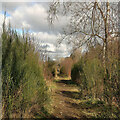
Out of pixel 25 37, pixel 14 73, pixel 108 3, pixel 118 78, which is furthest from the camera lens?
pixel 108 3

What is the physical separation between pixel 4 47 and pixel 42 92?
1652mm

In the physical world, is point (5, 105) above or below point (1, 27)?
below

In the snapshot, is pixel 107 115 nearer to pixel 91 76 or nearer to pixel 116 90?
pixel 116 90

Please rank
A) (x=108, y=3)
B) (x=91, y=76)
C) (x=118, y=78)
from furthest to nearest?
(x=91, y=76), (x=108, y=3), (x=118, y=78)

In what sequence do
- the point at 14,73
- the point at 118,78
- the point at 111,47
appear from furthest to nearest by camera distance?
the point at 14,73 < the point at 111,47 < the point at 118,78

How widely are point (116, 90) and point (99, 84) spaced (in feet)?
10.2

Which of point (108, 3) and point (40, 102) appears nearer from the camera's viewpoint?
point (40, 102)

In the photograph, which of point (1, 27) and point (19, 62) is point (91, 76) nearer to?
point (19, 62)

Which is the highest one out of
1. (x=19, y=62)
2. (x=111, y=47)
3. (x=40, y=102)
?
(x=111, y=47)

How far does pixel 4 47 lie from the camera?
9.92 ft

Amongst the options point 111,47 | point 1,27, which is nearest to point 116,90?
point 111,47

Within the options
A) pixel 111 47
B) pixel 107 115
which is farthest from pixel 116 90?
pixel 111 47

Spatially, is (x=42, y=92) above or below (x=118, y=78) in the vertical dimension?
below

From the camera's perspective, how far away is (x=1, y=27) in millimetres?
3006
